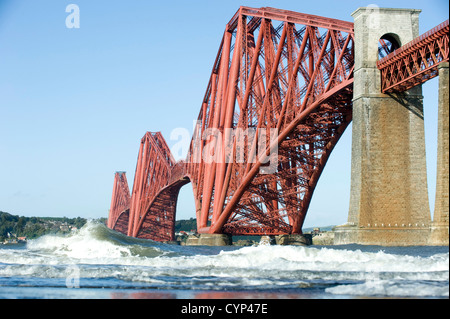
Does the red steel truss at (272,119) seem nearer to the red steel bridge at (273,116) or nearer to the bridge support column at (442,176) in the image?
the red steel bridge at (273,116)

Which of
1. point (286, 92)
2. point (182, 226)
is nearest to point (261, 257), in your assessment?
point (286, 92)

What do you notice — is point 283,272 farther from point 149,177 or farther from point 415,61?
point 149,177

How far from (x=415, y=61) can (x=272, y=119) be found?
16.5m

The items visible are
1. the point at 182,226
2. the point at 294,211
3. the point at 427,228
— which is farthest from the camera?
the point at 182,226

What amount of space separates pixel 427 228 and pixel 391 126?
5539 mm

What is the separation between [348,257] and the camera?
23.5 meters

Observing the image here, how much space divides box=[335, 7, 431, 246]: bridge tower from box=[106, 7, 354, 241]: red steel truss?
492 centimetres

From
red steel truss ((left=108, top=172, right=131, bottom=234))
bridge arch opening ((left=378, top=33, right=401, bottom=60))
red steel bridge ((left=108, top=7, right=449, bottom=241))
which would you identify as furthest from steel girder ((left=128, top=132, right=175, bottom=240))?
bridge arch opening ((left=378, top=33, right=401, bottom=60))

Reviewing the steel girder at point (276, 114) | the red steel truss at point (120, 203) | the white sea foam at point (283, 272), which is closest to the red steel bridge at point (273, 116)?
the steel girder at point (276, 114)

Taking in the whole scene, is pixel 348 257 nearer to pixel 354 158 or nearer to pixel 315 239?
pixel 354 158

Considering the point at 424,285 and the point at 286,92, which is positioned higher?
the point at 286,92

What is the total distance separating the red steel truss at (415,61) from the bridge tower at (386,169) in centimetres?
76

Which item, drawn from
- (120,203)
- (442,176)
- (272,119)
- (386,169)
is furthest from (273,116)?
(120,203)

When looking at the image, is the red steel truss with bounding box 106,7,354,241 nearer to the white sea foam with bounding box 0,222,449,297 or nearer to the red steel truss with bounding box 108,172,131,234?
the white sea foam with bounding box 0,222,449,297
